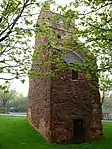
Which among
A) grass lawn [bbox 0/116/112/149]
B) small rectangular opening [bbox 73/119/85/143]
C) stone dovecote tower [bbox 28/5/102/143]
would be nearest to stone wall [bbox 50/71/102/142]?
stone dovecote tower [bbox 28/5/102/143]

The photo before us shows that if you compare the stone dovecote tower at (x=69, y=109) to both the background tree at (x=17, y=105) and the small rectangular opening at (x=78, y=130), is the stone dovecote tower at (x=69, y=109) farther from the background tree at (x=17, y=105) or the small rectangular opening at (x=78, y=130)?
the background tree at (x=17, y=105)

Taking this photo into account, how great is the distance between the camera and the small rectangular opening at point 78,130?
25875 millimetres

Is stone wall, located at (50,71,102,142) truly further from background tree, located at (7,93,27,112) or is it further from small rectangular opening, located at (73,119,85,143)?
background tree, located at (7,93,27,112)

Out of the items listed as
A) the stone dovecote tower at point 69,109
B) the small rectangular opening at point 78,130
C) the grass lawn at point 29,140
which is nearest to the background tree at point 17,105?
the grass lawn at point 29,140

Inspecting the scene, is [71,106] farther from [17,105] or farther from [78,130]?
[17,105]

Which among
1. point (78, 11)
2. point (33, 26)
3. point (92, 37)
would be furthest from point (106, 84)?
point (33, 26)

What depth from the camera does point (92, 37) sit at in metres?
16.4

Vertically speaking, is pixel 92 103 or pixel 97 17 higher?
pixel 97 17

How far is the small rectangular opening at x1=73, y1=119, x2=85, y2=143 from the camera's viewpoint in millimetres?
25875

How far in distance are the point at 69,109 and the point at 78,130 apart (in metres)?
2.18

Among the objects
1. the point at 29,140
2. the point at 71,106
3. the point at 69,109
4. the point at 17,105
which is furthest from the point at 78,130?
the point at 17,105

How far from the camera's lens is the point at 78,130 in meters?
26.3

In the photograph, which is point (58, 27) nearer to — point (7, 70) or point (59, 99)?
point (59, 99)

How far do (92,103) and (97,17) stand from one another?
12785mm
